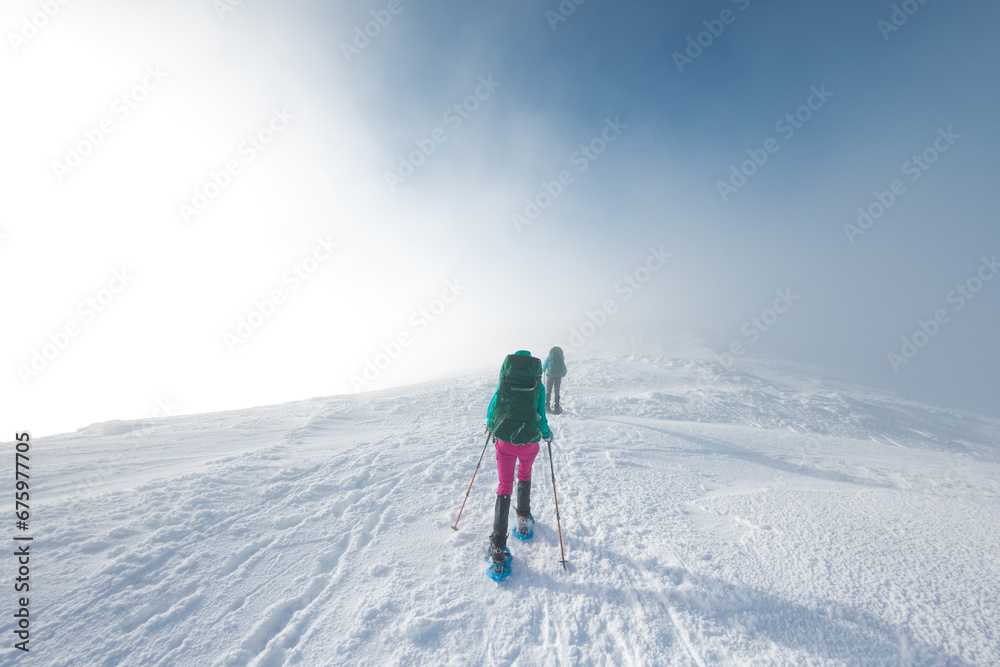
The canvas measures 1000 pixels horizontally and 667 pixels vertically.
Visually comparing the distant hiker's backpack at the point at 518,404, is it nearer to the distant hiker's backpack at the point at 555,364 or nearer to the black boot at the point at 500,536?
the black boot at the point at 500,536

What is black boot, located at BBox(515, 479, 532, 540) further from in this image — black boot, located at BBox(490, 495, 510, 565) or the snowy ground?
black boot, located at BBox(490, 495, 510, 565)

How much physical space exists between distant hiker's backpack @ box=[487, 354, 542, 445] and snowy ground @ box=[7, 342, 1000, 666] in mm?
1783

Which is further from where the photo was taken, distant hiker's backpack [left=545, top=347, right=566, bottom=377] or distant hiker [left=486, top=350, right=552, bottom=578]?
distant hiker's backpack [left=545, top=347, right=566, bottom=377]

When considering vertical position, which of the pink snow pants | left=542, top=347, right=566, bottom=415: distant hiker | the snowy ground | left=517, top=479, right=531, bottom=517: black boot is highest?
left=542, top=347, right=566, bottom=415: distant hiker

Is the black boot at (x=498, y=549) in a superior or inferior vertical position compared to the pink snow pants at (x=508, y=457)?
inferior

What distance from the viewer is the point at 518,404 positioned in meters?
4.57

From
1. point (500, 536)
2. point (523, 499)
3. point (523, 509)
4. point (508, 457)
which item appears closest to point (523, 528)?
point (523, 509)

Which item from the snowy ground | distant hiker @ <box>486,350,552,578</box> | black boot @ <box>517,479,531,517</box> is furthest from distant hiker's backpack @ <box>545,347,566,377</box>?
distant hiker @ <box>486,350,552,578</box>

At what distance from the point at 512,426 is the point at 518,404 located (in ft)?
1.01

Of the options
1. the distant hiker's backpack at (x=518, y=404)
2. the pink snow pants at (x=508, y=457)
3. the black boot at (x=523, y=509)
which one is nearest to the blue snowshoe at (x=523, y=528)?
the black boot at (x=523, y=509)

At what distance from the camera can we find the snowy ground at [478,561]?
11.0 ft

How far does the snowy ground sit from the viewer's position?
3.35 metres

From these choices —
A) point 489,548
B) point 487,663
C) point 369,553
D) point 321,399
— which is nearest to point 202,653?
point 369,553

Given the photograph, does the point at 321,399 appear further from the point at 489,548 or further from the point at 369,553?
the point at 489,548
